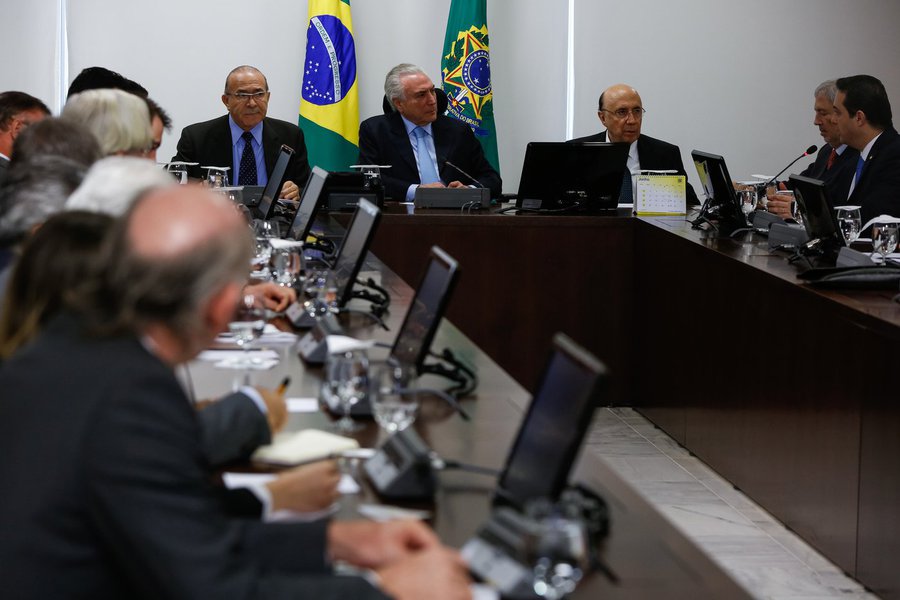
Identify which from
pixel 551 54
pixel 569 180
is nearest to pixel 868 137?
pixel 569 180

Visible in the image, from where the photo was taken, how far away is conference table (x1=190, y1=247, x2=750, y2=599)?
1536 millimetres

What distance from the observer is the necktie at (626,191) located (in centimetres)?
647

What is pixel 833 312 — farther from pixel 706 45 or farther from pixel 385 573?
pixel 706 45

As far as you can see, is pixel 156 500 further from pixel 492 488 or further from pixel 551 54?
pixel 551 54

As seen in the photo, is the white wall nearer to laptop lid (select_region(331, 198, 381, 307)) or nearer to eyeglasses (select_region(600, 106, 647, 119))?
eyeglasses (select_region(600, 106, 647, 119))

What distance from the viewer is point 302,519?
5.79 feet

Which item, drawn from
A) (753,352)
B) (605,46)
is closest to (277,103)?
(605,46)

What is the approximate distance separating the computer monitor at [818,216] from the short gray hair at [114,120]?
2141 millimetres

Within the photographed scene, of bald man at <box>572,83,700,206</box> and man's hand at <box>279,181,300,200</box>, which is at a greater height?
bald man at <box>572,83,700,206</box>

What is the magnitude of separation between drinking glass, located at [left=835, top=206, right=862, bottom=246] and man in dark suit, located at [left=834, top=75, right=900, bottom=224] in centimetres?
128

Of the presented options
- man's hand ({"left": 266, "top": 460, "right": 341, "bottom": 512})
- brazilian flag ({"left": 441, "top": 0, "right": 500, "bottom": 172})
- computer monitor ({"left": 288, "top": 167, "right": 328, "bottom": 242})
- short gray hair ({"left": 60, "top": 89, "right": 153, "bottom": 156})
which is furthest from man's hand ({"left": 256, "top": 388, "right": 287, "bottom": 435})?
brazilian flag ({"left": 441, "top": 0, "right": 500, "bottom": 172})


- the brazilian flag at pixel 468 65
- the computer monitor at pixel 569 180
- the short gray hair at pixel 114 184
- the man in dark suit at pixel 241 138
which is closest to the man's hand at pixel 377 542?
the short gray hair at pixel 114 184

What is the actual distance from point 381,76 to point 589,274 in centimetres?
264

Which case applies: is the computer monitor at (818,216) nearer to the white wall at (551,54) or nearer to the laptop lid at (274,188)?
the laptop lid at (274,188)
